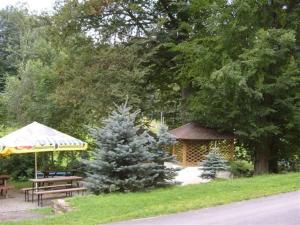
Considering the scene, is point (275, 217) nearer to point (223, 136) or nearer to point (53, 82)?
point (223, 136)

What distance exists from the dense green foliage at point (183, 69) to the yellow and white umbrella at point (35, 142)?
19.3 feet

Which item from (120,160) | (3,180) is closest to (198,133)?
(3,180)

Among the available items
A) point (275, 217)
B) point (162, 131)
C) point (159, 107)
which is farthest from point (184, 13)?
point (275, 217)

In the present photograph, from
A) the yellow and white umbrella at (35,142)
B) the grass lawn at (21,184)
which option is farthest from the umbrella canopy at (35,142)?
the grass lawn at (21,184)

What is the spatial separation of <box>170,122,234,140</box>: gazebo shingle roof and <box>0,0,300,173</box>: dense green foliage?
448mm

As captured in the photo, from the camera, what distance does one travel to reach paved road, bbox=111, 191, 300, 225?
9156 millimetres

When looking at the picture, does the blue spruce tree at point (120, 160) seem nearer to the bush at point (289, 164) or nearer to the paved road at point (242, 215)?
the paved road at point (242, 215)

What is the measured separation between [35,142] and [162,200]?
5.72 m

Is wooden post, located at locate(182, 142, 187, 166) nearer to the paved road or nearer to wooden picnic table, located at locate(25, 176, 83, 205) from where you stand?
wooden picnic table, located at locate(25, 176, 83, 205)

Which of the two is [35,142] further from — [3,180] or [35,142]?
[3,180]

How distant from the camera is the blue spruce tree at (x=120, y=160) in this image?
13.4m

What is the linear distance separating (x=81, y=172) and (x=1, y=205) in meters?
7.16

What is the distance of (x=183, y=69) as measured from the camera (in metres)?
24.6

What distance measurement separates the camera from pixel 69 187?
16.7 metres
